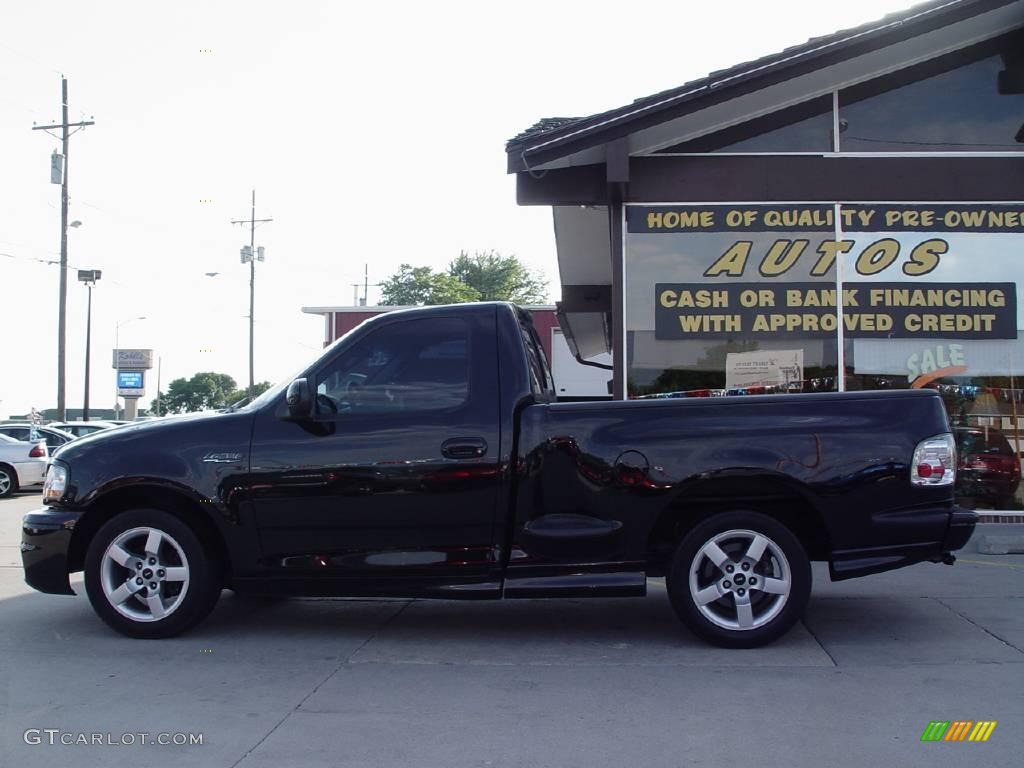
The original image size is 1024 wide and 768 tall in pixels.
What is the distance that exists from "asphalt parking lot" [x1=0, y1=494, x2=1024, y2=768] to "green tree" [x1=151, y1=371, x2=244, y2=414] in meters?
110

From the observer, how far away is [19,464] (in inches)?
727

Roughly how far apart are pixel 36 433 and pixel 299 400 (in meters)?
17.4

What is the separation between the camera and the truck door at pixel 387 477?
18.7 ft

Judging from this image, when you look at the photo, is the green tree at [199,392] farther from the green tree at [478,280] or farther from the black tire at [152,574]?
the black tire at [152,574]

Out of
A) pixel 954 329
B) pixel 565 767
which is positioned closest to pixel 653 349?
pixel 954 329

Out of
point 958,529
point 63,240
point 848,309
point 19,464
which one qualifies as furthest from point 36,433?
point 958,529

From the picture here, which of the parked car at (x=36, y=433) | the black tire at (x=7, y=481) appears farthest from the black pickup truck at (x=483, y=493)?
the parked car at (x=36, y=433)

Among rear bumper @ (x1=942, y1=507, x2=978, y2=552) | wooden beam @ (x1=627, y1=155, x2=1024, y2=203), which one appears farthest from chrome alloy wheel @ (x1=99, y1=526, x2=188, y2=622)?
wooden beam @ (x1=627, y1=155, x2=1024, y2=203)

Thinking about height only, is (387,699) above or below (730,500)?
below

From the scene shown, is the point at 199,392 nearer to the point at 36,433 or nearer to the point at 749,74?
the point at 36,433

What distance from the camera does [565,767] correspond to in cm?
401

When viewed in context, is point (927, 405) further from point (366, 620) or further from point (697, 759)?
point (366, 620)

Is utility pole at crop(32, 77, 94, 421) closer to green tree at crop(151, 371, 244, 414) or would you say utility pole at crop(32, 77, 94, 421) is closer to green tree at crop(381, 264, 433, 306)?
green tree at crop(381, 264, 433, 306)

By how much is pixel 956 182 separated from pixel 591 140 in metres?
3.78
